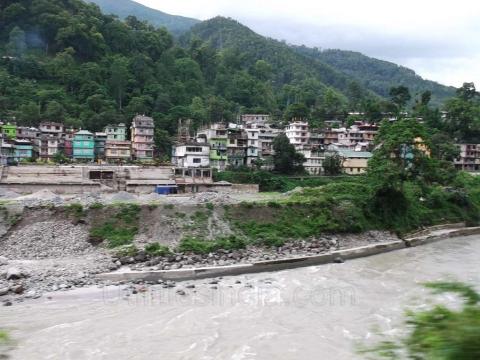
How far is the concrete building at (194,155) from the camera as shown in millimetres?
46188

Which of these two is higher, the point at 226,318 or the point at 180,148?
the point at 180,148

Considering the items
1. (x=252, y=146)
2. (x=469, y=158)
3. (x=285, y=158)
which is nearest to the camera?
(x=285, y=158)

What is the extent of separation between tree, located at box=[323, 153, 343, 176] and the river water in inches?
1166

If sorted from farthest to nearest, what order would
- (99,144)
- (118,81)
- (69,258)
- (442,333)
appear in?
(118,81), (99,144), (69,258), (442,333)

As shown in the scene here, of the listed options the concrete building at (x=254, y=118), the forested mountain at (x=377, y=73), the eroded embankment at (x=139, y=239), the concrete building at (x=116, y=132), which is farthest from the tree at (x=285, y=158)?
the forested mountain at (x=377, y=73)

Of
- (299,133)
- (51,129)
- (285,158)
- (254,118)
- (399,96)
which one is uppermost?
(399,96)

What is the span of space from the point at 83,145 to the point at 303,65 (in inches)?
3251

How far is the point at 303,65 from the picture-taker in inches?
4712

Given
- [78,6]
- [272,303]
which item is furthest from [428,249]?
[78,6]

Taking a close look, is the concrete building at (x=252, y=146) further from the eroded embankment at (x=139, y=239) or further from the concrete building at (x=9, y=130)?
the eroded embankment at (x=139, y=239)

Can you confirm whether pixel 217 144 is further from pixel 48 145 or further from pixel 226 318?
pixel 226 318

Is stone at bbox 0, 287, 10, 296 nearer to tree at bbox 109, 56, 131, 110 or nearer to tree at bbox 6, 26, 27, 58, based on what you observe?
tree at bbox 109, 56, 131, 110

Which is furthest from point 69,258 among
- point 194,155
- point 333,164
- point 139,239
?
point 333,164

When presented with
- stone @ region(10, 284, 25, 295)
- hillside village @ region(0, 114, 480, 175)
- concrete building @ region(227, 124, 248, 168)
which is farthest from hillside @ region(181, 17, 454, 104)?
stone @ region(10, 284, 25, 295)
